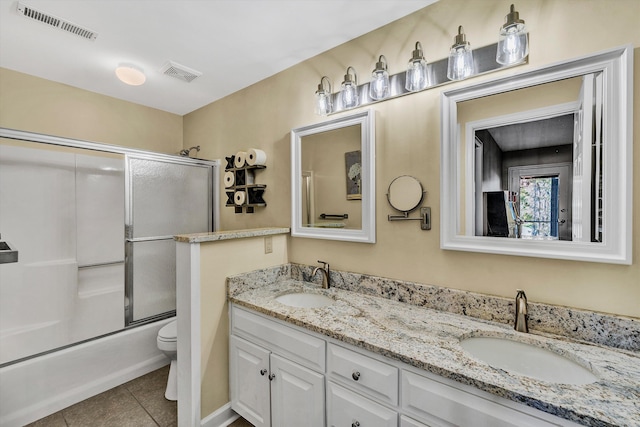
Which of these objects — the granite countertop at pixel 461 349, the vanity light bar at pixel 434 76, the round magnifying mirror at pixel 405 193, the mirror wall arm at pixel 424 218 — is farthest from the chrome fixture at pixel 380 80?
the granite countertop at pixel 461 349

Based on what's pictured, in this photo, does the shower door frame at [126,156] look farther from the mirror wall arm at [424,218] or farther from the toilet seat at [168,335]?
the mirror wall arm at [424,218]

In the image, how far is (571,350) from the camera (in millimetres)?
1037

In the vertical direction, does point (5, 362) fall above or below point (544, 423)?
below

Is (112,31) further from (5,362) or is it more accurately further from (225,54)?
(5,362)

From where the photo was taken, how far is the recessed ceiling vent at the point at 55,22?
1.55 meters

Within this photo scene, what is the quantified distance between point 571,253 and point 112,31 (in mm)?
2776

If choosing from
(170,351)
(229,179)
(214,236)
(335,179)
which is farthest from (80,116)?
(335,179)

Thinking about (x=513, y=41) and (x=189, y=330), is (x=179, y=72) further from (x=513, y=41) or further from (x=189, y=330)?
(x=513, y=41)

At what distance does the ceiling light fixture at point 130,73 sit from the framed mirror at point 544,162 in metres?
2.24

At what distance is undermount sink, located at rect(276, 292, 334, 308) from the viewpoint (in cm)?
180

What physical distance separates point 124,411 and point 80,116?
249cm

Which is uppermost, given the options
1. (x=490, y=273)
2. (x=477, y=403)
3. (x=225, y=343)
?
(x=490, y=273)

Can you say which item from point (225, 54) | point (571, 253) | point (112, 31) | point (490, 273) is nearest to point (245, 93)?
point (225, 54)

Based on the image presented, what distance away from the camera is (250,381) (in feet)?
5.34
